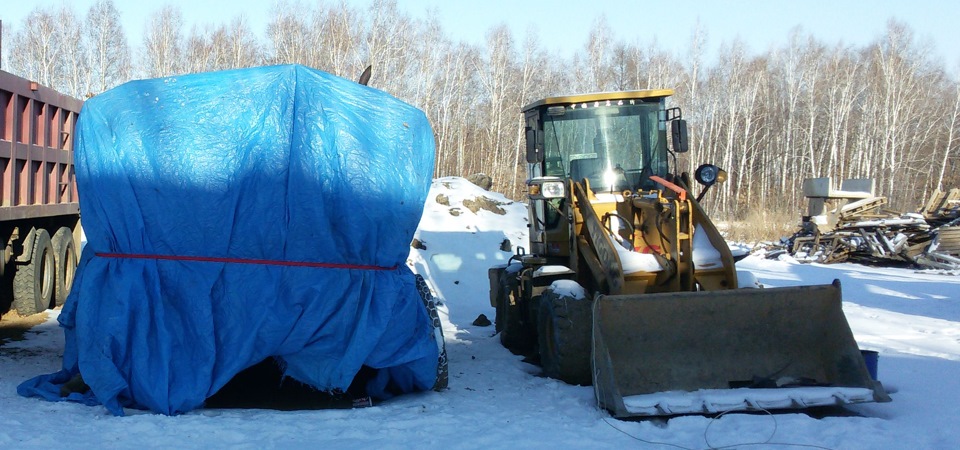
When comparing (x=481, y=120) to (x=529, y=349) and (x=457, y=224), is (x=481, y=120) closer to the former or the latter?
(x=457, y=224)

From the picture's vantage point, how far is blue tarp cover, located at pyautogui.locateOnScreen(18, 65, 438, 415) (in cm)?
563

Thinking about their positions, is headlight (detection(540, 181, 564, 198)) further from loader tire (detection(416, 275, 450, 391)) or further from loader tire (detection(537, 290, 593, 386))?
loader tire (detection(416, 275, 450, 391))

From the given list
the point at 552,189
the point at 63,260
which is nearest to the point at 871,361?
the point at 552,189

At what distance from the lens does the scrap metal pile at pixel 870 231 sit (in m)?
18.9

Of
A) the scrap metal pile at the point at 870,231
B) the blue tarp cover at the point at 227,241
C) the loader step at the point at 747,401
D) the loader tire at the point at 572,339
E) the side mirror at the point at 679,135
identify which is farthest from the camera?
the scrap metal pile at the point at 870,231

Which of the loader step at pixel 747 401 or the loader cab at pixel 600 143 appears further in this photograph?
the loader cab at pixel 600 143

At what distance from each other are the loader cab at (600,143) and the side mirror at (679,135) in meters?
0.01

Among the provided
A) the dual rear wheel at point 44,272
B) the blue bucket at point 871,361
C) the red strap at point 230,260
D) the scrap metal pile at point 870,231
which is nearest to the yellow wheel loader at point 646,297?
the blue bucket at point 871,361

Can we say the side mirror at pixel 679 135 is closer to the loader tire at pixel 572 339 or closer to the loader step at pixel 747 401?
the loader tire at pixel 572 339

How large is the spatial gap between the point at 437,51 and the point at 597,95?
97.7 feet

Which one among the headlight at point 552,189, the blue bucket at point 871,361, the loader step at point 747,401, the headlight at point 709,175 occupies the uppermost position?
the headlight at point 709,175

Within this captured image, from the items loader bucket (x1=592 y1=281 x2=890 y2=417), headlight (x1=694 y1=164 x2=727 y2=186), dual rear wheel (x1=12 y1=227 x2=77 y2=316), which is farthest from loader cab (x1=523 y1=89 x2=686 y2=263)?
dual rear wheel (x1=12 y1=227 x2=77 y2=316)

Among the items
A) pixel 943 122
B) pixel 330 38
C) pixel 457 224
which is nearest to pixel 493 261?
pixel 457 224

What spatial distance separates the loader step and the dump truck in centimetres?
689
